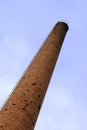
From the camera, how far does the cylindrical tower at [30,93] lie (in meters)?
8.39

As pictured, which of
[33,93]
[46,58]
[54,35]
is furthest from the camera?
[54,35]

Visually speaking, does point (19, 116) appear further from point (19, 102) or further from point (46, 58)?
point (46, 58)

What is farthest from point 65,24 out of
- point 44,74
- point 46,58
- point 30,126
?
point 30,126

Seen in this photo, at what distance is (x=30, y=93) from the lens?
9.34m

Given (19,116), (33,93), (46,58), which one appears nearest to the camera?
(19,116)

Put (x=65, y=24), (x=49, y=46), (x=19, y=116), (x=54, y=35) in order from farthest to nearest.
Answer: (x=65, y=24), (x=54, y=35), (x=49, y=46), (x=19, y=116)

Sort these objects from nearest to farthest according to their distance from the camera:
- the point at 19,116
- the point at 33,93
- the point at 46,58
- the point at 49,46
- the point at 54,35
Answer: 1. the point at 19,116
2. the point at 33,93
3. the point at 46,58
4. the point at 49,46
5. the point at 54,35

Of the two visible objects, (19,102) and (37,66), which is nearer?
(19,102)

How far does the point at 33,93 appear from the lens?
9414 mm

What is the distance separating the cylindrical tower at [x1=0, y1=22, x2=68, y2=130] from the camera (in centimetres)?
839

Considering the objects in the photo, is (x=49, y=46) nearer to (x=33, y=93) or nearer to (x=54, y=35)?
(x=54, y=35)

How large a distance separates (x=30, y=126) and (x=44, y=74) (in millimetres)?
2441

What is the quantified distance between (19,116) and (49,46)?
14.6 ft

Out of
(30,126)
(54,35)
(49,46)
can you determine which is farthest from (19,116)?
(54,35)
